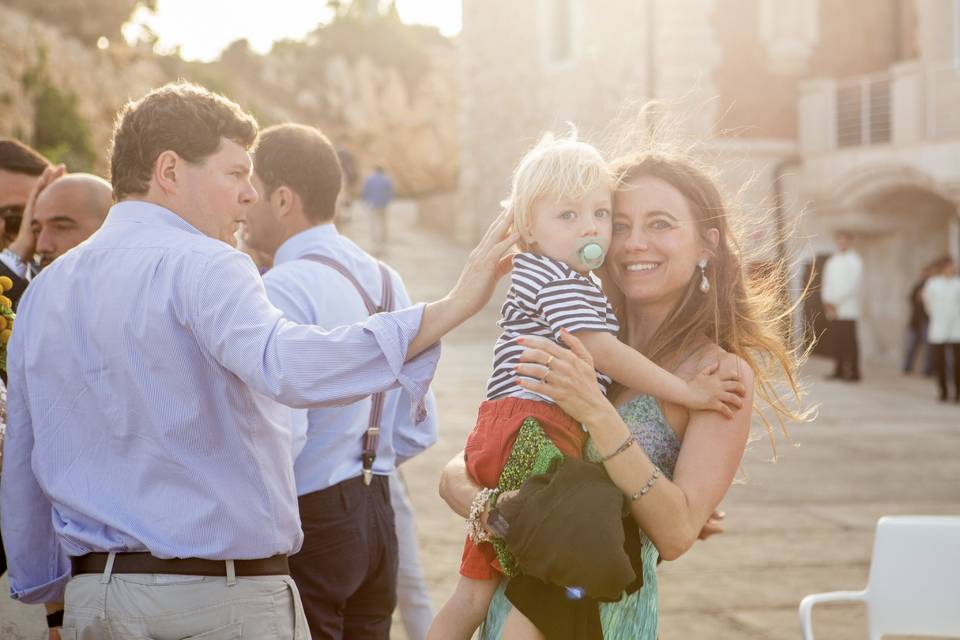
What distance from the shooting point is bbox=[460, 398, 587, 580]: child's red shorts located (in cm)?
277

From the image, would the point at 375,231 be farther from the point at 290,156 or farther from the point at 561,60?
the point at 290,156

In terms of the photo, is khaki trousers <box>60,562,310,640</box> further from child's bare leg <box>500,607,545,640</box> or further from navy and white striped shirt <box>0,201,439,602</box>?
child's bare leg <box>500,607,545,640</box>

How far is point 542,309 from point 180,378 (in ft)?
2.61

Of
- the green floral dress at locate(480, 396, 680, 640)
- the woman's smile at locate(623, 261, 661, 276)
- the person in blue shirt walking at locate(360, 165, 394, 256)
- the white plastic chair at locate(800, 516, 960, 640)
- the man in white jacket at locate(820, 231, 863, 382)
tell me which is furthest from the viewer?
the person in blue shirt walking at locate(360, 165, 394, 256)

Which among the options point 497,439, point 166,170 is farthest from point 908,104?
point 166,170

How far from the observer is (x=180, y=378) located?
2.60 m

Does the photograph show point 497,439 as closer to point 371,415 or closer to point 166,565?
point 166,565

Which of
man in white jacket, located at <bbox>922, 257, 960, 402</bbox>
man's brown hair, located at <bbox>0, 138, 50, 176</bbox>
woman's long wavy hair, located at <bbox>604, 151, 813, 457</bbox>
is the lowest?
man in white jacket, located at <bbox>922, 257, 960, 402</bbox>

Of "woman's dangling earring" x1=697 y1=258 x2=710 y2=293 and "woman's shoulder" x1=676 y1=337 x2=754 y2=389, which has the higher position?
"woman's dangling earring" x1=697 y1=258 x2=710 y2=293

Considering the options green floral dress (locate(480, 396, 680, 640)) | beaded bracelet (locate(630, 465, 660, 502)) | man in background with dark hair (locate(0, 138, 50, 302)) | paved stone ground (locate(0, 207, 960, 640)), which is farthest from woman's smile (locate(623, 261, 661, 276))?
man in background with dark hair (locate(0, 138, 50, 302))

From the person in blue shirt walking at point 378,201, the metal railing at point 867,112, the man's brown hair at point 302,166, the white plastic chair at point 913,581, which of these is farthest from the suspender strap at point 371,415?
the person in blue shirt walking at point 378,201

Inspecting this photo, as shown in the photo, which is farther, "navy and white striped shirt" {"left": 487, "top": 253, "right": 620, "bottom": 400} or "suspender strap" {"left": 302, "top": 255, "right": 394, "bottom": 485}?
"suspender strap" {"left": 302, "top": 255, "right": 394, "bottom": 485}

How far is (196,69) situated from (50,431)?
27.7 metres

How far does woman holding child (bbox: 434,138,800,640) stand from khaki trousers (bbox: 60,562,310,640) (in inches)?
19.5
